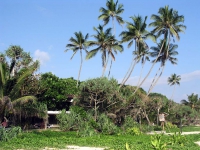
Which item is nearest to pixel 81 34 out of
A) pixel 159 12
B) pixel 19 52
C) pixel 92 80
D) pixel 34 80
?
pixel 19 52

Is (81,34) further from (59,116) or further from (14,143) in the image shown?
(14,143)

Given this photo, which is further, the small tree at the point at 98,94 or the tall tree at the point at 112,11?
the tall tree at the point at 112,11

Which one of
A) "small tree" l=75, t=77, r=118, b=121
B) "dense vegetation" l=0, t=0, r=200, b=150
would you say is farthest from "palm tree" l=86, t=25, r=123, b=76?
"small tree" l=75, t=77, r=118, b=121

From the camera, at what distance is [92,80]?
85.8 ft

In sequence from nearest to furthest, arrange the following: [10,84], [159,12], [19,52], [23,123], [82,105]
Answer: [10,84] → [23,123] → [82,105] → [159,12] → [19,52]

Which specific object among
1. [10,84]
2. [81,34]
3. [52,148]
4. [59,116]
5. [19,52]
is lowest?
[52,148]

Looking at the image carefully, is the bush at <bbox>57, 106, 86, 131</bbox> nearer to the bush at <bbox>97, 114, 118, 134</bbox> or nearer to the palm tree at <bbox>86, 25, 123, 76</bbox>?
the bush at <bbox>97, 114, 118, 134</bbox>

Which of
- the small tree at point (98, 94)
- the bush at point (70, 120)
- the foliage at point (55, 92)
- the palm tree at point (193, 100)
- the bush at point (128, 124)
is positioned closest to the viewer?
the bush at point (70, 120)

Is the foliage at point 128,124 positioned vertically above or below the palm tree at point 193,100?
below

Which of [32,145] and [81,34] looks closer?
[32,145]

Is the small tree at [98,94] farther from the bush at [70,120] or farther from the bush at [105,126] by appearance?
the bush at [70,120]

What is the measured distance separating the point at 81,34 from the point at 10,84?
2276cm

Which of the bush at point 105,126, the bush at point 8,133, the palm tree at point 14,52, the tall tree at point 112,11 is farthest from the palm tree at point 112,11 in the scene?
the bush at point 8,133

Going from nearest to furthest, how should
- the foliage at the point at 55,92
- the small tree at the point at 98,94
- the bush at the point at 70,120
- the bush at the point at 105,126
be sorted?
1. the bush at the point at 105,126
2. the bush at the point at 70,120
3. the small tree at the point at 98,94
4. the foliage at the point at 55,92
